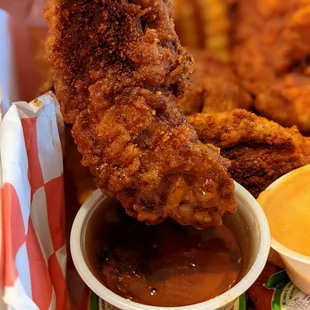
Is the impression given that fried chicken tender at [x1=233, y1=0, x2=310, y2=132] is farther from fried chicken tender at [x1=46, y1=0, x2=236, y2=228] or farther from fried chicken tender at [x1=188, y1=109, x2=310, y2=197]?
fried chicken tender at [x1=46, y1=0, x2=236, y2=228]

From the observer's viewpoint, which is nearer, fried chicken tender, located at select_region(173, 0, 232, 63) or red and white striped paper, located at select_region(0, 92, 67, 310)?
red and white striped paper, located at select_region(0, 92, 67, 310)

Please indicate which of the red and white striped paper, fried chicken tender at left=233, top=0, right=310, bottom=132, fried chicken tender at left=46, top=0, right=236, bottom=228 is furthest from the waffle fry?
fried chicken tender at left=233, top=0, right=310, bottom=132

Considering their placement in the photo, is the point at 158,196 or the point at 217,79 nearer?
the point at 158,196

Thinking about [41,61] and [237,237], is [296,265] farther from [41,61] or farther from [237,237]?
[41,61]

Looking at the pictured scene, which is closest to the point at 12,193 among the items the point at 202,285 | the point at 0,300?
the point at 0,300

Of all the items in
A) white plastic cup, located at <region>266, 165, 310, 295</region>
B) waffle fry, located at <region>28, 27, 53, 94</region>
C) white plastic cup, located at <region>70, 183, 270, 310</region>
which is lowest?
white plastic cup, located at <region>266, 165, 310, 295</region>

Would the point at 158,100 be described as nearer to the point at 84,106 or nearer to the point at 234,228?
the point at 84,106
